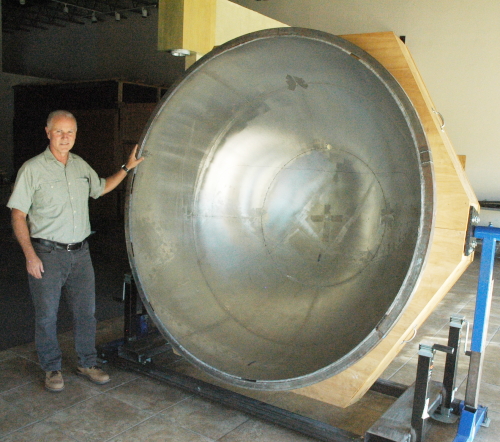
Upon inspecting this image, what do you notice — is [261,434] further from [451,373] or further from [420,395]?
[451,373]

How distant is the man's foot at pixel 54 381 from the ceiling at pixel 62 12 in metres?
8.35

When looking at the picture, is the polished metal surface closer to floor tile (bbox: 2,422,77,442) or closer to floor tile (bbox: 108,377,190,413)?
floor tile (bbox: 108,377,190,413)

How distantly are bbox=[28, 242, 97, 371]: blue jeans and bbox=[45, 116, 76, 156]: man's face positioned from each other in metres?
0.43

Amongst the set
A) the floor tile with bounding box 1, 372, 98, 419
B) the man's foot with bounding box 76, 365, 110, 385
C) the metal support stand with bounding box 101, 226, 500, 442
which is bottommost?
the floor tile with bounding box 1, 372, 98, 419

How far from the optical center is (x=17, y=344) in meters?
2.93

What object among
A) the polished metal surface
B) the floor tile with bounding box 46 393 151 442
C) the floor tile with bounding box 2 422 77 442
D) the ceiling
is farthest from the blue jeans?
the ceiling

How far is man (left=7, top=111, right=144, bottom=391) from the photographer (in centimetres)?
226

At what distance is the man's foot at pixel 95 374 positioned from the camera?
247 cm

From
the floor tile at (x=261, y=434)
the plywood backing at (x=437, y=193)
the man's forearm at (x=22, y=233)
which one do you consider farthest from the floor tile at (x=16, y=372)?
Result: the plywood backing at (x=437, y=193)

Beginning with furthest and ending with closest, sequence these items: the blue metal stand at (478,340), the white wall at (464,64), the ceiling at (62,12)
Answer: the ceiling at (62,12) < the white wall at (464,64) < the blue metal stand at (478,340)

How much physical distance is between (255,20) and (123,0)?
27.4ft

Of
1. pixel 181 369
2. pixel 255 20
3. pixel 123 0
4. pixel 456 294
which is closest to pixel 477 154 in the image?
pixel 456 294

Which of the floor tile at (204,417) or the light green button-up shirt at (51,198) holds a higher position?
the light green button-up shirt at (51,198)

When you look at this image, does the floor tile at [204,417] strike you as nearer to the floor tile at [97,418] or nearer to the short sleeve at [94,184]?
the floor tile at [97,418]
